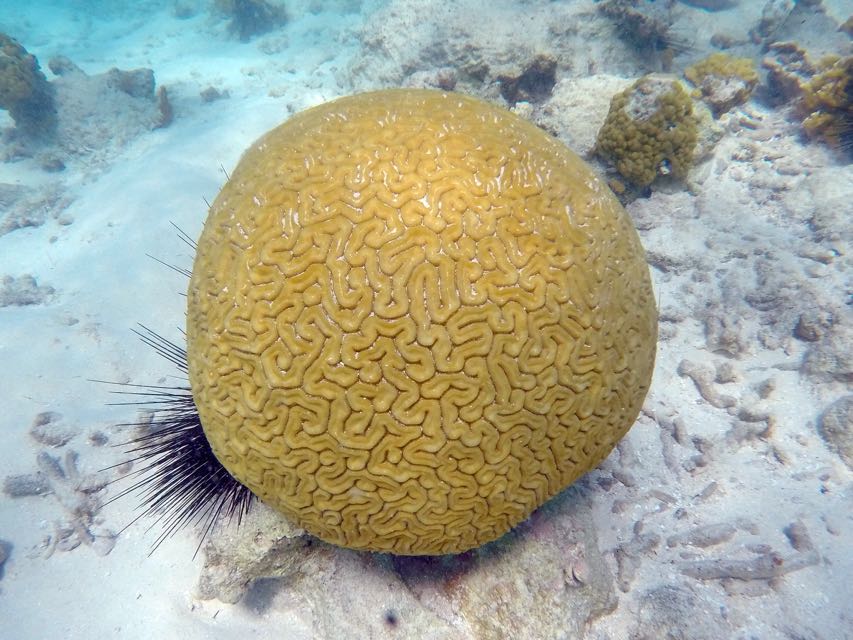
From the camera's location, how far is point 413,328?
94.7 inches

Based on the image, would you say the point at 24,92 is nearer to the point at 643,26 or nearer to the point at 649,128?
the point at 649,128

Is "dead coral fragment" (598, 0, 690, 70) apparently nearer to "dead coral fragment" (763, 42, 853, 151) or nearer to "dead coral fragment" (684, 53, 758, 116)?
"dead coral fragment" (684, 53, 758, 116)

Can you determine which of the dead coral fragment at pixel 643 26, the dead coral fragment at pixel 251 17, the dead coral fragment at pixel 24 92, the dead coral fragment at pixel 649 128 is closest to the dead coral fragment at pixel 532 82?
the dead coral fragment at pixel 643 26

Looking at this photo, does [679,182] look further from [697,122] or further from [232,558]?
[232,558]

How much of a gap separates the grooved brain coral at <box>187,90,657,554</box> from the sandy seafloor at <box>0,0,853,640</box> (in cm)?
103

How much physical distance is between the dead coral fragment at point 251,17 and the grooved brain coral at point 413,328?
59.7 feet

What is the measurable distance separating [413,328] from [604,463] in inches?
104

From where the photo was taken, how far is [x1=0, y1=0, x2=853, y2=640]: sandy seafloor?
3439 mm

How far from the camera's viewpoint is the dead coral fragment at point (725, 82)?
7285 millimetres

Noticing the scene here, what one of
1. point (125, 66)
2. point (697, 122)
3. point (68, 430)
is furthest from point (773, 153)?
point (125, 66)

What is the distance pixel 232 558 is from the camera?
3.40 metres

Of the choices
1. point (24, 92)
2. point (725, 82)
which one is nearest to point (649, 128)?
point (725, 82)

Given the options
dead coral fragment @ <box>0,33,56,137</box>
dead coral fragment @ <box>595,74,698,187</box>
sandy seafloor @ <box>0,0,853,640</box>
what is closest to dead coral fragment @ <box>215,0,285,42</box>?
dead coral fragment @ <box>0,33,56,137</box>

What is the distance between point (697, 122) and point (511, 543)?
6034mm
